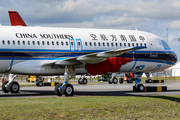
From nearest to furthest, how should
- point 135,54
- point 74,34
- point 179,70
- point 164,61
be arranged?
1. point 74,34
2. point 135,54
3. point 164,61
4. point 179,70

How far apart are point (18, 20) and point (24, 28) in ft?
43.2

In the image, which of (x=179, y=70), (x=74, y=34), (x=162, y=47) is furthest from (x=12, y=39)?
(x=179, y=70)

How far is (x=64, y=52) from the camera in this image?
935 inches

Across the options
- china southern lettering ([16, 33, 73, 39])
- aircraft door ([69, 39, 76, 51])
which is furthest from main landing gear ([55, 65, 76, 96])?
china southern lettering ([16, 33, 73, 39])

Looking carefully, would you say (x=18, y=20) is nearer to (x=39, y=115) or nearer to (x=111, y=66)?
(x=111, y=66)

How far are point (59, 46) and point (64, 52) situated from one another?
1.95 ft

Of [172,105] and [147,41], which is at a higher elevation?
[147,41]

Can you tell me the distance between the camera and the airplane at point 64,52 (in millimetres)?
21969

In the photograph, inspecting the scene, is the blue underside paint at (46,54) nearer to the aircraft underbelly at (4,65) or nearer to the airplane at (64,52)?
the airplane at (64,52)

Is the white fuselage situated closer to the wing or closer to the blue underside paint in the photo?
the blue underside paint

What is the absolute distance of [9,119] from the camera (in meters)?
13.1

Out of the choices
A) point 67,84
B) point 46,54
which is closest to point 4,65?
point 46,54

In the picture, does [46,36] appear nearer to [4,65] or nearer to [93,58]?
[4,65]

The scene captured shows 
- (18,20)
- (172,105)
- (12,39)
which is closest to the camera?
(172,105)
